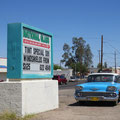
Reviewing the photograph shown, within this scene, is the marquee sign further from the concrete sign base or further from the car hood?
the car hood

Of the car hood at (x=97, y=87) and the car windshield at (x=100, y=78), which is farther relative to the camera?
the car windshield at (x=100, y=78)

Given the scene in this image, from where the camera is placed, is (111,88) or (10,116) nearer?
(10,116)

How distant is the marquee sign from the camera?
385 inches

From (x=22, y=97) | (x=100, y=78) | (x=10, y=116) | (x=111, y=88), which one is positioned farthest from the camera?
(x=100, y=78)

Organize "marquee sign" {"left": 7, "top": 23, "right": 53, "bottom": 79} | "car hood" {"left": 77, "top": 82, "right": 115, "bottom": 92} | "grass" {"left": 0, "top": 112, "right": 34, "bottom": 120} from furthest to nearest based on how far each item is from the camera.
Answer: "car hood" {"left": 77, "top": 82, "right": 115, "bottom": 92}, "marquee sign" {"left": 7, "top": 23, "right": 53, "bottom": 79}, "grass" {"left": 0, "top": 112, "right": 34, "bottom": 120}

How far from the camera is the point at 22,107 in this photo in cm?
930

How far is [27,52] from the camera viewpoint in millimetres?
10250

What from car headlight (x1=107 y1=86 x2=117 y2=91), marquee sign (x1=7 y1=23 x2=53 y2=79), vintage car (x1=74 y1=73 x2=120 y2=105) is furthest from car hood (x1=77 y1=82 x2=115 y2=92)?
marquee sign (x1=7 y1=23 x2=53 y2=79)

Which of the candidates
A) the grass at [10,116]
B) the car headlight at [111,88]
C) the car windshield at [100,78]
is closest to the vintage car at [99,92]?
the car headlight at [111,88]

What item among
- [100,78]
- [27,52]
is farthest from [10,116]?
[100,78]

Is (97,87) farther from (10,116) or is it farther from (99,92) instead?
(10,116)

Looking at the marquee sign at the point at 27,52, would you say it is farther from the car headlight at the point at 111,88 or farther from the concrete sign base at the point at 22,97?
the car headlight at the point at 111,88

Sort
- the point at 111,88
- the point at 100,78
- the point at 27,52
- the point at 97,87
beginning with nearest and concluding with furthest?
1. the point at 27,52
2. the point at 111,88
3. the point at 97,87
4. the point at 100,78

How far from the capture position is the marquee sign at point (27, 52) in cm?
978
